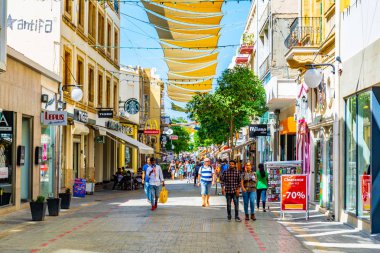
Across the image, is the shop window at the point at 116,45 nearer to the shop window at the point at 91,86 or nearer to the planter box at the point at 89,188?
the shop window at the point at 91,86

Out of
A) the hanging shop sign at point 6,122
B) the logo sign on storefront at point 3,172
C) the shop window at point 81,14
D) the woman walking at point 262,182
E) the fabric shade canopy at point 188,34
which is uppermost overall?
the shop window at point 81,14

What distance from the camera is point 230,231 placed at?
15406 millimetres

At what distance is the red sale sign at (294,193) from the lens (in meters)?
18.5

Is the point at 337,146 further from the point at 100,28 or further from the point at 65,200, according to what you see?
the point at 100,28

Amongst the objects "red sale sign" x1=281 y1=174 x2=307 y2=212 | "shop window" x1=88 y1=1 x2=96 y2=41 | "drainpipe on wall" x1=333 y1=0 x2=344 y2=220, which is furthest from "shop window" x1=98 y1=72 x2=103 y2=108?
"drainpipe on wall" x1=333 y1=0 x2=344 y2=220

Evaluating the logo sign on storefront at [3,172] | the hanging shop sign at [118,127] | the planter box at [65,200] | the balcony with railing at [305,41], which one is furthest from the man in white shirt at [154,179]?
the hanging shop sign at [118,127]

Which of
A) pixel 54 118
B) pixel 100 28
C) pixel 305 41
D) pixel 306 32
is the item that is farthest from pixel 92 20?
pixel 306 32

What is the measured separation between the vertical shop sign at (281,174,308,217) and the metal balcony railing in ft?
18.5

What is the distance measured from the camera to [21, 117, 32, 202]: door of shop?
2227cm

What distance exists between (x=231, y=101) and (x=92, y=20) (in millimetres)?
8830

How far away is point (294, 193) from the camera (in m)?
18.5

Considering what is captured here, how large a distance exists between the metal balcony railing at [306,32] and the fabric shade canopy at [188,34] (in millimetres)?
3011

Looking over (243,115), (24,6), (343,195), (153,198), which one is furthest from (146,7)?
(243,115)

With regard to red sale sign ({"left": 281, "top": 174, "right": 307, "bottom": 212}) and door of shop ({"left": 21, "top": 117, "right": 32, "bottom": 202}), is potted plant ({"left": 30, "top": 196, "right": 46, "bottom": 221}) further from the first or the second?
red sale sign ({"left": 281, "top": 174, "right": 307, "bottom": 212})
